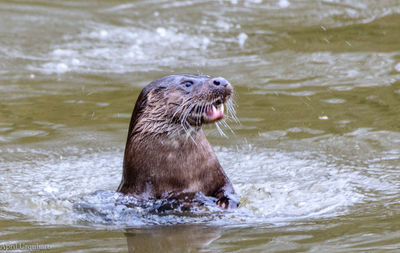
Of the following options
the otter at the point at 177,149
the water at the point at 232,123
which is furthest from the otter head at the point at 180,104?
the water at the point at 232,123

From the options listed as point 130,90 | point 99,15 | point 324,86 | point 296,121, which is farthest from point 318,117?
point 99,15

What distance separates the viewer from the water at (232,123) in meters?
4.43

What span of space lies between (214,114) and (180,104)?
25cm

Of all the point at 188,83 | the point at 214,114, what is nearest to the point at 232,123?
the point at 188,83

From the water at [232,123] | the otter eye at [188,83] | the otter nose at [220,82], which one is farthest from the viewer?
the otter eye at [188,83]

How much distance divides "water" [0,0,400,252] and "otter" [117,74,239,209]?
175mm

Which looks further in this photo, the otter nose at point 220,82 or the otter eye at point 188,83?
the otter eye at point 188,83

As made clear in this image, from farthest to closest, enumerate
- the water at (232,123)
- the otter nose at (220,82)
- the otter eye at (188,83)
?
the otter eye at (188,83) → the otter nose at (220,82) → the water at (232,123)

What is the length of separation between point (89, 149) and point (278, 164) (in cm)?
149

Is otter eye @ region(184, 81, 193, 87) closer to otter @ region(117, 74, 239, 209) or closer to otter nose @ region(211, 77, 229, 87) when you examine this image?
otter @ region(117, 74, 239, 209)

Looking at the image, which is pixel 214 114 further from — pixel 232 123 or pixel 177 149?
pixel 232 123

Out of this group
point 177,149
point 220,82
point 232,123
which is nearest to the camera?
point 220,82

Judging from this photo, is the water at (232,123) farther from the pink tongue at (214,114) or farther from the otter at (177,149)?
the pink tongue at (214,114)

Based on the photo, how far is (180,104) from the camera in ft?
16.1
